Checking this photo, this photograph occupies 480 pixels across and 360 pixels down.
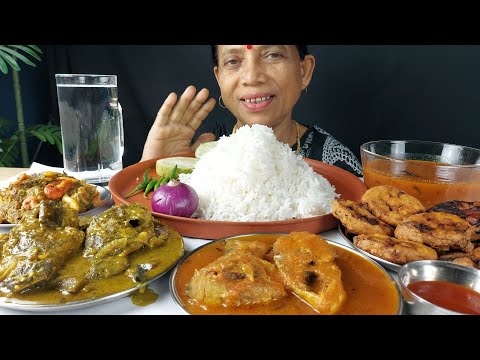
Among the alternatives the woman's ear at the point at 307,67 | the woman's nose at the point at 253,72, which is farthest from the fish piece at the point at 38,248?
the woman's ear at the point at 307,67

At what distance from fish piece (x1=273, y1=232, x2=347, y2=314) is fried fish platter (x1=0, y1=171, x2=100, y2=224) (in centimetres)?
100

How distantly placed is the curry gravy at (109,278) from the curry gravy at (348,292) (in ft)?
0.25

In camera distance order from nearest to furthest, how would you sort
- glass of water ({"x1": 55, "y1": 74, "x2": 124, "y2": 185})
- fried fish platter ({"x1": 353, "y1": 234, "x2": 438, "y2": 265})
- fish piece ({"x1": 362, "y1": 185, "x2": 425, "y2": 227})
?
fried fish platter ({"x1": 353, "y1": 234, "x2": 438, "y2": 265})
fish piece ({"x1": 362, "y1": 185, "x2": 425, "y2": 227})
glass of water ({"x1": 55, "y1": 74, "x2": 124, "y2": 185})

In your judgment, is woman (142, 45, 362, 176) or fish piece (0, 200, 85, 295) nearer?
fish piece (0, 200, 85, 295)

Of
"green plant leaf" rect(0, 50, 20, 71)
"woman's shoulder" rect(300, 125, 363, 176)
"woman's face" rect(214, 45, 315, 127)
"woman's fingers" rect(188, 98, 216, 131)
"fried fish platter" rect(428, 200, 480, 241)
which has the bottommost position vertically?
"woman's shoulder" rect(300, 125, 363, 176)

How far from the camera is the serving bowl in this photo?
1903 millimetres

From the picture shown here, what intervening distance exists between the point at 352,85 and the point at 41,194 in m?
3.71

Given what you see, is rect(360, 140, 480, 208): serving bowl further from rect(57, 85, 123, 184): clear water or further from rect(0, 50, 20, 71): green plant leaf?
rect(0, 50, 20, 71): green plant leaf

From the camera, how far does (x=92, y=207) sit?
1.96 meters

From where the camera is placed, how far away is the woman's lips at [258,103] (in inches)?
145

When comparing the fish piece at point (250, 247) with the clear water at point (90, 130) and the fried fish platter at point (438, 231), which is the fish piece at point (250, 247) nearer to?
the fried fish platter at point (438, 231)

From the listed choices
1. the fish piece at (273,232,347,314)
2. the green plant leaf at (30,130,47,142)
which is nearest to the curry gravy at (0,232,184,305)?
the fish piece at (273,232,347,314)

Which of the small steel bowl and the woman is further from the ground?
the woman

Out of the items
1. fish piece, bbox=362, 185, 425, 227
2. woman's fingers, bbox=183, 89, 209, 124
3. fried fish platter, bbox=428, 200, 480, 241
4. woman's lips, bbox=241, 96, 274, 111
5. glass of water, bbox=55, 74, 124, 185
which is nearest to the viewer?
fried fish platter, bbox=428, 200, 480, 241
